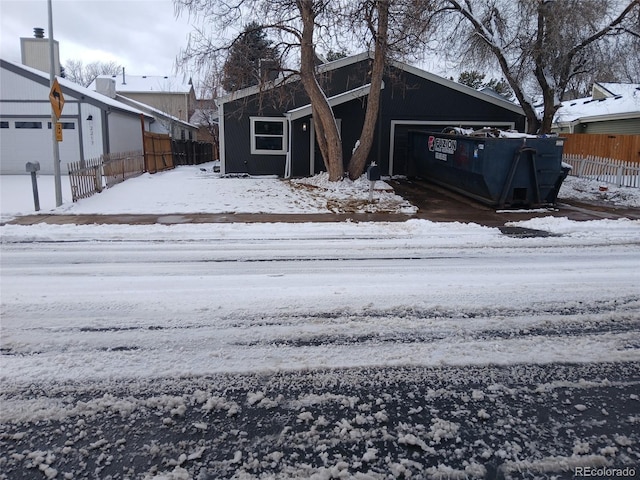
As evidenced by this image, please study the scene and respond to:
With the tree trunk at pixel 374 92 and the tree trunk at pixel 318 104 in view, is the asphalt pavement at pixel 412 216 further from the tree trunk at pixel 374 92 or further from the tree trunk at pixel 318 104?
the tree trunk at pixel 318 104

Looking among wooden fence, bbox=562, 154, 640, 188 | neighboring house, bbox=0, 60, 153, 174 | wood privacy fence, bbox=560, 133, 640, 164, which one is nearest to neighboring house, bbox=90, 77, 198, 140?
neighboring house, bbox=0, 60, 153, 174

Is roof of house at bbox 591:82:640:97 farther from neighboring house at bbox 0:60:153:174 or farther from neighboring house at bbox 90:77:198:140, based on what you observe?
neighboring house at bbox 0:60:153:174

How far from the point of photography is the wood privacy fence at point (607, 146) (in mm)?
21109

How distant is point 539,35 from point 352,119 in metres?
7.63

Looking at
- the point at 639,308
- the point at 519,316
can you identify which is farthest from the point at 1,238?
the point at 639,308

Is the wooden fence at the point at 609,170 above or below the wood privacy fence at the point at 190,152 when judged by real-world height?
below

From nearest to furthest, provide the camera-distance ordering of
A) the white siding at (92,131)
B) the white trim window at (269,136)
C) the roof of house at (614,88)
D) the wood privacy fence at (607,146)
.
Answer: the wood privacy fence at (607,146) < the white trim window at (269,136) < the white siding at (92,131) < the roof of house at (614,88)

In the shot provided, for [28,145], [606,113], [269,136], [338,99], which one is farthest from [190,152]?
[606,113]

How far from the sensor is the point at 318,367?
4.29m

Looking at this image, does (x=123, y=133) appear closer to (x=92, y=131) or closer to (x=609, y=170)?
(x=92, y=131)

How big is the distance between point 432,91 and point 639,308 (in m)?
17.3

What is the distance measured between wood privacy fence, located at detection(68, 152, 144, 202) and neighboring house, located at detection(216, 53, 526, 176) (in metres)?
4.02

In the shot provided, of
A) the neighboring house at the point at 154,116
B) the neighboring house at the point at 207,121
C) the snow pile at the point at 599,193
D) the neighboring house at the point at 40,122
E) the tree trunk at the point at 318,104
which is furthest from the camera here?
the neighboring house at the point at 207,121

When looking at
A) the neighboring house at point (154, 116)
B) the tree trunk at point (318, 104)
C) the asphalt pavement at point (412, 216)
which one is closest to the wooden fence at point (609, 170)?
the asphalt pavement at point (412, 216)
